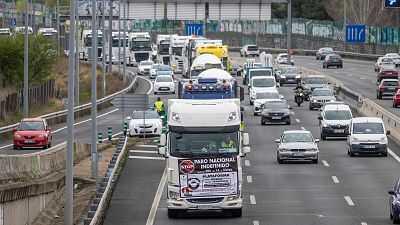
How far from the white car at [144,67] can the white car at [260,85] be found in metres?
43.6

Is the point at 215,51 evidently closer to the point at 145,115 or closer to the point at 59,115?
the point at 59,115

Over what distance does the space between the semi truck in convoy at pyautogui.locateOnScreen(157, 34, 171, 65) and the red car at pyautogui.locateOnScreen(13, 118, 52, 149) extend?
2562 inches

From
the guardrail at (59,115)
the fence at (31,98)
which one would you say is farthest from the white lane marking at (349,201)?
the fence at (31,98)

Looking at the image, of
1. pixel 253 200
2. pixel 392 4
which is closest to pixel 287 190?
pixel 253 200

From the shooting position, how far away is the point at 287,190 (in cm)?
→ 4209

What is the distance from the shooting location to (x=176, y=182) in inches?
1356

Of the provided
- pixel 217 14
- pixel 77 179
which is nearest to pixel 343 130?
pixel 77 179

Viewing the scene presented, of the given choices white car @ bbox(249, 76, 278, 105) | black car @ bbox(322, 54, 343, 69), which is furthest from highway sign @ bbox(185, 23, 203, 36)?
white car @ bbox(249, 76, 278, 105)

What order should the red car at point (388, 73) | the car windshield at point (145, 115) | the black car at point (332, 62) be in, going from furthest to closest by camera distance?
the black car at point (332, 62) → the red car at point (388, 73) → the car windshield at point (145, 115)

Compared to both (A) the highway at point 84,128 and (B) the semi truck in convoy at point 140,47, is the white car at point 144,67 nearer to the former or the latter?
(B) the semi truck in convoy at point 140,47

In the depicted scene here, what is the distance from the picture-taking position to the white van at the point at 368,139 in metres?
52.2

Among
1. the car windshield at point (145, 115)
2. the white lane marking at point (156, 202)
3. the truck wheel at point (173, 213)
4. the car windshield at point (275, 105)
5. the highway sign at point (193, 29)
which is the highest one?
the highway sign at point (193, 29)

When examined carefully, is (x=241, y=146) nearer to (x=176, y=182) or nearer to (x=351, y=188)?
(x=176, y=182)

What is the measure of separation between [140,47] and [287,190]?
91.7m
